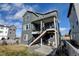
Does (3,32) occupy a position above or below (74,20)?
below

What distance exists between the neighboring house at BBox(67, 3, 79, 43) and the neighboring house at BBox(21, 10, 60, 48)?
22cm

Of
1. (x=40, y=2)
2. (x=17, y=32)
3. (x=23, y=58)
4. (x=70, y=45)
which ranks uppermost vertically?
(x=40, y=2)

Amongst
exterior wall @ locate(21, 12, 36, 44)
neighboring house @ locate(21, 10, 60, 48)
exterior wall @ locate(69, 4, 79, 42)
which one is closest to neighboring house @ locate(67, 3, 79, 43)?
exterior wall @ locate(69, 4, 79, 42)

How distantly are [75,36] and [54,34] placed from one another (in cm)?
33

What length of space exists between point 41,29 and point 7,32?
1.81ft

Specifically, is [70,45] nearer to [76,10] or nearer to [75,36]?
[75,36]

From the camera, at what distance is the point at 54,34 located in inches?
118

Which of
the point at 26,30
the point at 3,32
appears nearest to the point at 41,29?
the point at 26,30

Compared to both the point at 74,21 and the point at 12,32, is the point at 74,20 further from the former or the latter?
the point at 12,32

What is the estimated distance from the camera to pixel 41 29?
120 inches

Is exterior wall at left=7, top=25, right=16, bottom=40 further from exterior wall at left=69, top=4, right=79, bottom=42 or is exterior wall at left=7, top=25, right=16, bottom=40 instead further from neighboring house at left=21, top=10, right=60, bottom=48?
exterior wall at left=69, top=4, right=79, bottom=42

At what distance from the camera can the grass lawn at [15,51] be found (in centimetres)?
294

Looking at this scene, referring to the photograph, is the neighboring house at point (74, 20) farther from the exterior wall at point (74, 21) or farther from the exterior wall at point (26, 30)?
the exterior wall at point (26, 30)

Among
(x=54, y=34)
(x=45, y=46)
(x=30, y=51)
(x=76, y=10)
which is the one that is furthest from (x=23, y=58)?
(x=76, y=10)
